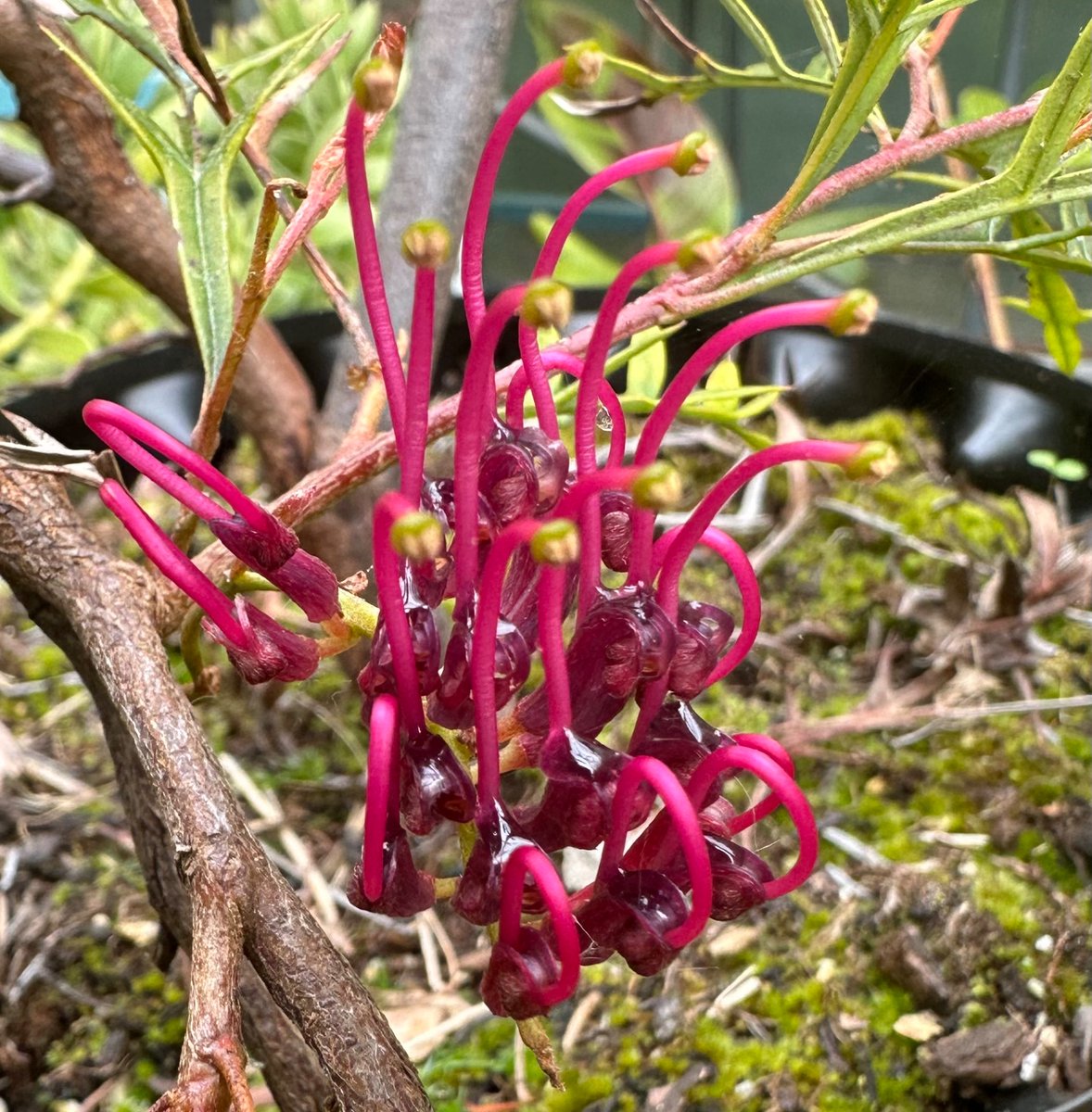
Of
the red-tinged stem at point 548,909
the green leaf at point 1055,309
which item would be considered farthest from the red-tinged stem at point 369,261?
the green leaf at point 1055,309

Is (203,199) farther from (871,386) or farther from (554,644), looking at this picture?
(871,386)

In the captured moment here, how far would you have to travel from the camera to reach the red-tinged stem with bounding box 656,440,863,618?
25cm

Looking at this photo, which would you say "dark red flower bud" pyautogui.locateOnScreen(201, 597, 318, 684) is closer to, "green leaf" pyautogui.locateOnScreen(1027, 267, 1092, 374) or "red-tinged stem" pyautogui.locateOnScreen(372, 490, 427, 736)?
"red-tinged stem" pyautogui.locateOnScreen(372, 490, 427, 736)

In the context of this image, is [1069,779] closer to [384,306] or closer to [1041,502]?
[1041,502]

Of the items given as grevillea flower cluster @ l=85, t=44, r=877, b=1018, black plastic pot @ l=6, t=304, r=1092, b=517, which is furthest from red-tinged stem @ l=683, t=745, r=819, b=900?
black plastic pot @ l=6, t=304, r=1092, b=517

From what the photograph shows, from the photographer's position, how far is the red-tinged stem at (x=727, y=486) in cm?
25

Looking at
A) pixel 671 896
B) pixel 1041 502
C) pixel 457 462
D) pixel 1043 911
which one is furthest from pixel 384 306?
pixel 1041 502

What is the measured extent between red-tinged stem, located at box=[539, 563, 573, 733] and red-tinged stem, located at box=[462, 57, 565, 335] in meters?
0.06

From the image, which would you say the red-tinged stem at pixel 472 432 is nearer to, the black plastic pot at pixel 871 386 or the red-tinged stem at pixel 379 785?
the red-tinged stem at pixel 379 785

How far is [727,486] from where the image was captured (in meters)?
0.28

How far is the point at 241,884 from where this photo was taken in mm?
277

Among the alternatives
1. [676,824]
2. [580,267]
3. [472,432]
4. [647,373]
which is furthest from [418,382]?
[580,267]

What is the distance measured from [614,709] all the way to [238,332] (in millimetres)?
169

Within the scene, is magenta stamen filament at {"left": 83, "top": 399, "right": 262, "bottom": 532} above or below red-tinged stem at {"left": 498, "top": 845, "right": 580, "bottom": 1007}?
above
